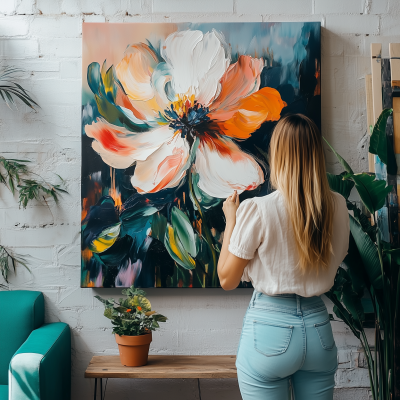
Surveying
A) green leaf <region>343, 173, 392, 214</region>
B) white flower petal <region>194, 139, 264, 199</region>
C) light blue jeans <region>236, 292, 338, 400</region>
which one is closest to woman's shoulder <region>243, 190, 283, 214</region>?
light blue jeans <region>236, 292, 338, 400</region>

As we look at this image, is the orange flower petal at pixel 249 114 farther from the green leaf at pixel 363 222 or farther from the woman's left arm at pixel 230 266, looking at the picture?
the woman's left arm at pixel 230 266

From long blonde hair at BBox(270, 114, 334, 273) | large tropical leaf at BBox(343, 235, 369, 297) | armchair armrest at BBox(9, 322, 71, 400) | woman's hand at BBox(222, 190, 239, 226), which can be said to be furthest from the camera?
large tropical leaf at BBox(343, 235, 369, 297)

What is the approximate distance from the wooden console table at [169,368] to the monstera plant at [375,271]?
635mm

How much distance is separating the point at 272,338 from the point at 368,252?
0.74 m

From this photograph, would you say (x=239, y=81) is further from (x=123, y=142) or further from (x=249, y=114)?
(x=123, y=142)

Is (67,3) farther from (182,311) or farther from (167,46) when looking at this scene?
(182,311)

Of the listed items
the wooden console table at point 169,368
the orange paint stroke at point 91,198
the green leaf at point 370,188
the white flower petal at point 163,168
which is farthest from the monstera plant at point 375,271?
the orange paint stroke at point 91,198

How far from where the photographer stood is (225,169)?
203 cm

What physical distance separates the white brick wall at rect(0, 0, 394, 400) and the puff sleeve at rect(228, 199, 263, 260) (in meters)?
0.96

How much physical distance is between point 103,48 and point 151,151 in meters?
0.62

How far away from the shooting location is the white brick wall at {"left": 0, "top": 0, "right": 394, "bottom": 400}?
6.86ft

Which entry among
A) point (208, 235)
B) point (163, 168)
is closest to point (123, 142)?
point (163, 168)

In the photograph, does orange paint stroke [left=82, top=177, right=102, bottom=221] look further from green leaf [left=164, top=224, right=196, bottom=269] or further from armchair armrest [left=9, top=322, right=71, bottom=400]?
armchair armrest [left=9, top=322, right=71, bottom=400]

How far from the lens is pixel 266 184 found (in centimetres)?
203
